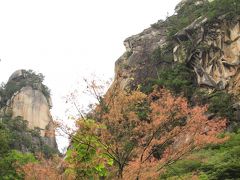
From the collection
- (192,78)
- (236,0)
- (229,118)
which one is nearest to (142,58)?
(192,78)

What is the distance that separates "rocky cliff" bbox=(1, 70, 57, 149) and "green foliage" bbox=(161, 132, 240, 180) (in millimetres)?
37328

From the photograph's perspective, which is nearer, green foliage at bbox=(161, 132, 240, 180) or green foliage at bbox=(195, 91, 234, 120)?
green foliage at bbox=(161, 132, 240, 180)

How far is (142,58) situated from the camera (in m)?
41.6

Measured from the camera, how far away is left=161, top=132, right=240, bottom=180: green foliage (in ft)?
57.6

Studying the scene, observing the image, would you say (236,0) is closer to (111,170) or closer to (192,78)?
(192,78)

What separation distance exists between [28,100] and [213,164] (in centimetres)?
4384

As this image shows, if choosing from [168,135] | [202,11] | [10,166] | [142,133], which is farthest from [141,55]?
[168,135]

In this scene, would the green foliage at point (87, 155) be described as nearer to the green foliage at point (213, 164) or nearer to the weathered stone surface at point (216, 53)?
the green foliage at point (213, 164)

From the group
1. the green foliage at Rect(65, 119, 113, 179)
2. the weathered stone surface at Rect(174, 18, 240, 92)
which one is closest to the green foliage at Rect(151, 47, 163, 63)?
the weathered stone surface at Rect(174, 18, 240, 92)

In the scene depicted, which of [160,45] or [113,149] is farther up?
[160,45]

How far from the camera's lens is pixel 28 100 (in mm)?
59594

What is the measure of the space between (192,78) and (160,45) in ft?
26.6

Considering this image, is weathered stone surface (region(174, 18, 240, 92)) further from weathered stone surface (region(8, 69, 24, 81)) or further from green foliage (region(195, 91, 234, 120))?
weathered stone surface (region(8, 69, 24, 81))

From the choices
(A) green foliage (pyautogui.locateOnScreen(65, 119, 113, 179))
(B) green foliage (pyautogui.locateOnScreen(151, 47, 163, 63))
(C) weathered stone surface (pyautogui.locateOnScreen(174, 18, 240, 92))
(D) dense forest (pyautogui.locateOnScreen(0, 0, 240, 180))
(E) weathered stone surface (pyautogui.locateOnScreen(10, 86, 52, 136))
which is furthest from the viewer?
(E) weathered stone surface (pyautogui.locateOnScreen(10, 86, 52, 136))
